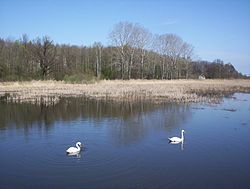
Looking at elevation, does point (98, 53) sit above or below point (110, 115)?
above

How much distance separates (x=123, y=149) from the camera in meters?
13.6

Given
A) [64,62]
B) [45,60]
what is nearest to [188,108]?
[45,60]

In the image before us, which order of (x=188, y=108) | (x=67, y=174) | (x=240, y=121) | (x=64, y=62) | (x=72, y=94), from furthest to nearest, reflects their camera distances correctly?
(x=64, y=62) → (x=72, y=94) → (x=188, y=108) → (x=240, y=121) → (x=67, y=174)

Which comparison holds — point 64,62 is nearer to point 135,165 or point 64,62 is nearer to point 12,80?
point 12,80

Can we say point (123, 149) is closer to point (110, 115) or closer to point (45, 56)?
point (110, 115)

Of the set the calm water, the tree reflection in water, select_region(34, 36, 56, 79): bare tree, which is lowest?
the calm water

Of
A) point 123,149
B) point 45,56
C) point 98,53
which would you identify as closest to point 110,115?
point 123,149

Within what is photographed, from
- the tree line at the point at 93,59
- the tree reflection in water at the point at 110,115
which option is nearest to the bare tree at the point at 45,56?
the tree line at the point at 93,59

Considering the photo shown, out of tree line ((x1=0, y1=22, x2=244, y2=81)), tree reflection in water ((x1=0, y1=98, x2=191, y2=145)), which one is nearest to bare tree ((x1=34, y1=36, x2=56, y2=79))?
tree line ((x1=0, y1=22, x2=244, y2=81))

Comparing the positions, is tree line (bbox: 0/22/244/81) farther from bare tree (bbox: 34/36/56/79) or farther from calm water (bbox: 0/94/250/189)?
calm water (bbox: 0/94/250/189)

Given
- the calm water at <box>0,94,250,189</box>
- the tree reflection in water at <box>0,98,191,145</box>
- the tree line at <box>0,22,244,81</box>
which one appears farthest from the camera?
the tree line at <box>0,22,244,81</box>

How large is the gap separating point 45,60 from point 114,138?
4491 cm

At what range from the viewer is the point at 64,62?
234 feet

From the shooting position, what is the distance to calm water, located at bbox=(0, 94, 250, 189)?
10094mm
